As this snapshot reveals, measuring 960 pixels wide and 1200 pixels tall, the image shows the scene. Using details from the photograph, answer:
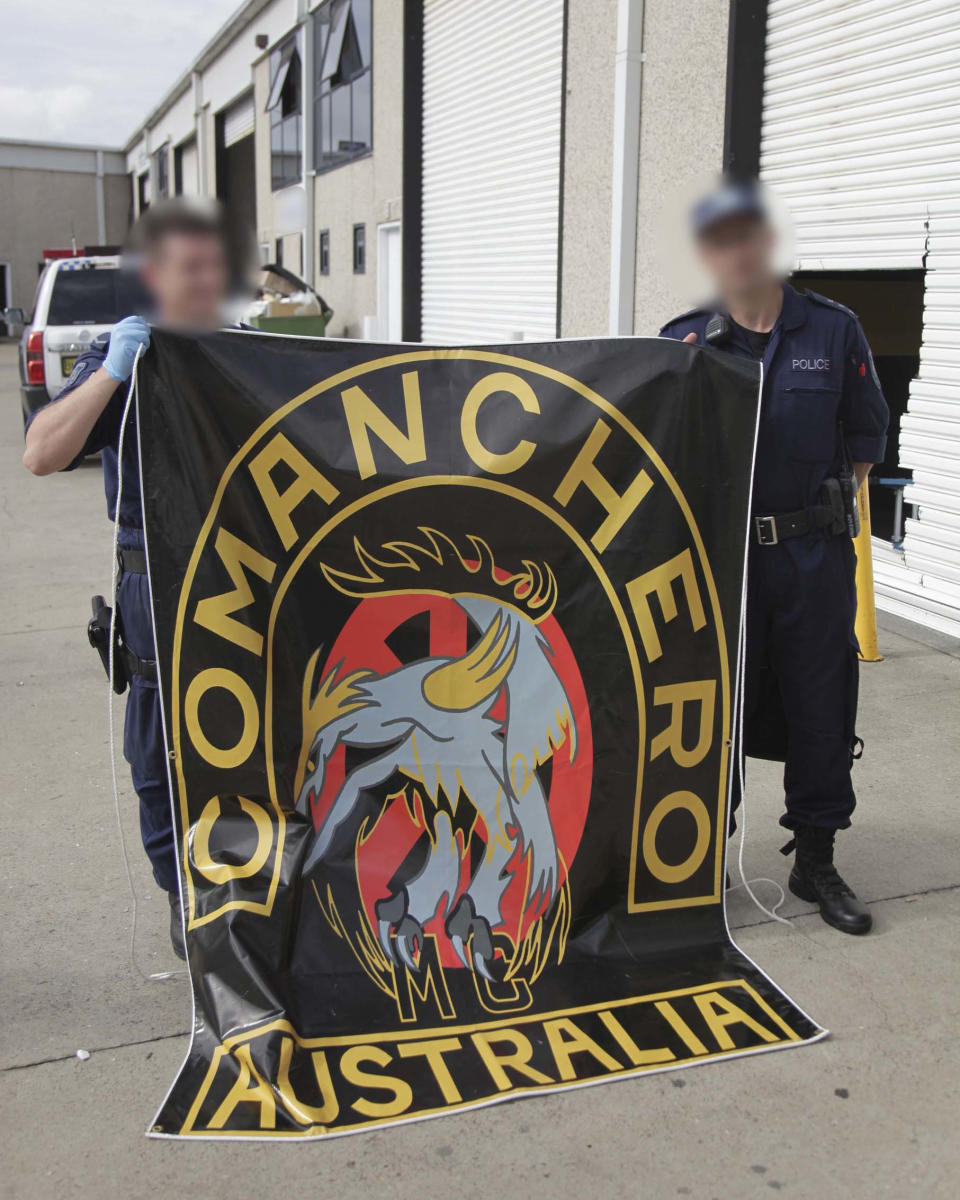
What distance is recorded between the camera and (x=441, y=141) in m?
13.6

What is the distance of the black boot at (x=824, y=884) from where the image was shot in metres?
3.06

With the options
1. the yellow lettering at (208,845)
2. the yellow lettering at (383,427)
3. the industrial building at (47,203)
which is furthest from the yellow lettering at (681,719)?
the industrial building at (47,203)

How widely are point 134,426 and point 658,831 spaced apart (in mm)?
1618

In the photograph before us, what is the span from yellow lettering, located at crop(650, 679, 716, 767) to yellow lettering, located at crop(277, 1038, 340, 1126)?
108 cm

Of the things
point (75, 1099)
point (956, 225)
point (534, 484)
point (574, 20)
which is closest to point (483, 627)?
point (534, 484)

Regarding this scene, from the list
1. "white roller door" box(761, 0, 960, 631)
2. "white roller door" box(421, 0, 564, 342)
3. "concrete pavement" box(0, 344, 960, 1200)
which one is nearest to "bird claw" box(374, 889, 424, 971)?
"concrete pavement" box(0, 344, 960, 1200)

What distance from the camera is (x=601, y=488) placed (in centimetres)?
275

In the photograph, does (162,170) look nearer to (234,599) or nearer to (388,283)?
(388,283)

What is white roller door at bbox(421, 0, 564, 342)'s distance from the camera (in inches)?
414

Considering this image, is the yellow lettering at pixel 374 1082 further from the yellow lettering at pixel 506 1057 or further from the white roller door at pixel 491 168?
the white roller door at pixel 491 168

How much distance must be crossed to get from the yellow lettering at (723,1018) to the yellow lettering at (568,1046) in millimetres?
273

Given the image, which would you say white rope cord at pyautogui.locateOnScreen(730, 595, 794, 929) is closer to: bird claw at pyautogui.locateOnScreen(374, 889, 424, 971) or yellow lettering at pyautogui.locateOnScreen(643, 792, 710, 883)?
yellow lettering at pyautogui.locateOnScreen(643, 792, 710, 883)

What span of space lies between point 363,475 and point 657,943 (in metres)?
1.38

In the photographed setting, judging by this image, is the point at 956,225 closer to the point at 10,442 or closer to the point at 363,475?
the point at 363,475
